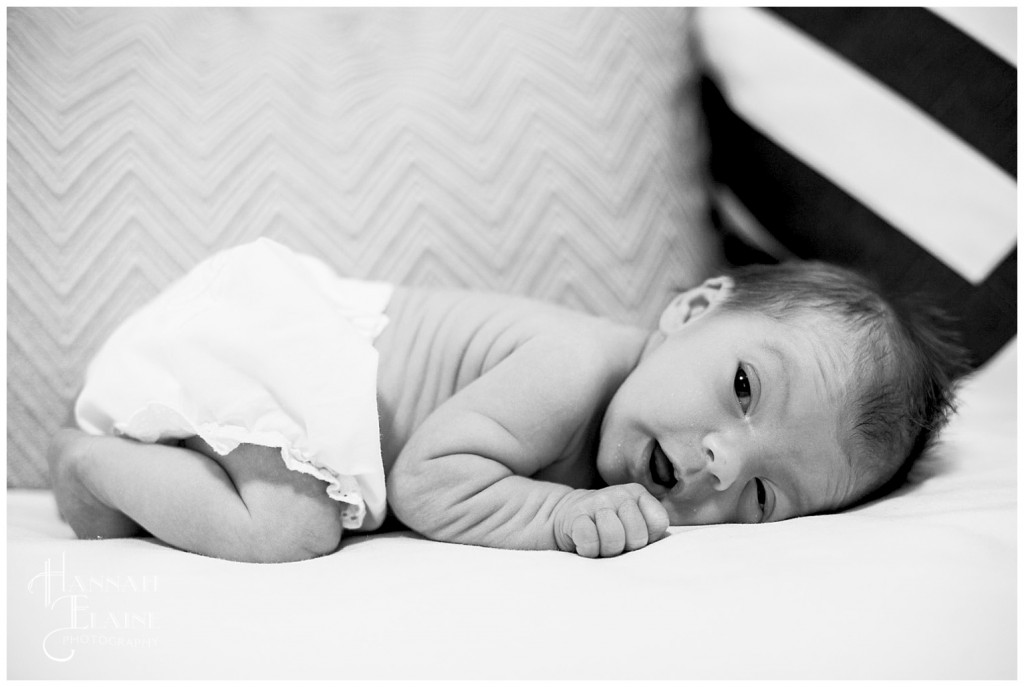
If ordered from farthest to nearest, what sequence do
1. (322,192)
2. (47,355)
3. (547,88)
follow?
(547,88) < (322,192) < (47,355)

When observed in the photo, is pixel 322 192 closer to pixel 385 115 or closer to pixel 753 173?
pixel 385 115

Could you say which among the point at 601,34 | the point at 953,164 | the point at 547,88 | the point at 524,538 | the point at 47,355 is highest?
the point at 953,164

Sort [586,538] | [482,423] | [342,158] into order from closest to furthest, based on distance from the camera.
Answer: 1. [586,538]
2. [482,423]
3. [342,158]

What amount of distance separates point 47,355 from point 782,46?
4.20 ft

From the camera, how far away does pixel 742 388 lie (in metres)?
0.96

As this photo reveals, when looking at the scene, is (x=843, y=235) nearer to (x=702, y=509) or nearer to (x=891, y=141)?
(x=891, y=141)

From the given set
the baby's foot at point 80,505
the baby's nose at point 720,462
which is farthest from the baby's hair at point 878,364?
the baby's foot at point 80,505

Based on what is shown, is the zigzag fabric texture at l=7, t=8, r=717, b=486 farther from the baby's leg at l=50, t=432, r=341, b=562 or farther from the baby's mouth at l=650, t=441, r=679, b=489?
the baby's mouth at l=650, t=441, r=679, b=489

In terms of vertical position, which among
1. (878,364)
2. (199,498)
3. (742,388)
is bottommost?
(199,498)

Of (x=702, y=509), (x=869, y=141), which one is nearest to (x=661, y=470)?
(x=702, y=509)

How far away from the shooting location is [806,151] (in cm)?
140

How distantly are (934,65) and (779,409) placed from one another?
80 cm

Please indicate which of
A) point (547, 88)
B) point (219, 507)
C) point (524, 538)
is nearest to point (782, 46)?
point (547, 88)

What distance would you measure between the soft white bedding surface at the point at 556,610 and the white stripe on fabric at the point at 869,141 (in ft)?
2.22
